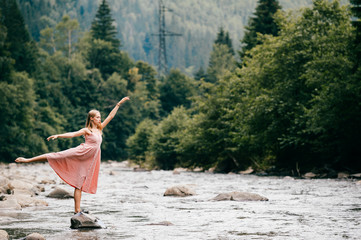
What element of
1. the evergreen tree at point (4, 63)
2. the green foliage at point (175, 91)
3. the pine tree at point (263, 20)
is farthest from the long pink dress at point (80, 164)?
the green foliage at point (175, 91)

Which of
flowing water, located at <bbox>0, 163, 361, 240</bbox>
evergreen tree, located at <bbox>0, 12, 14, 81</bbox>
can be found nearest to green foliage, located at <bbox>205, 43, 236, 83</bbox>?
evergreen tree, located at <bbox>0, 12, 14, 81</bbox>

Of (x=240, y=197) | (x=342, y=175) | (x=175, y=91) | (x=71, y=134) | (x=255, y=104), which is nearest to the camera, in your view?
(x=71, y=134)

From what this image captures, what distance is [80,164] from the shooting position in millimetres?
10328

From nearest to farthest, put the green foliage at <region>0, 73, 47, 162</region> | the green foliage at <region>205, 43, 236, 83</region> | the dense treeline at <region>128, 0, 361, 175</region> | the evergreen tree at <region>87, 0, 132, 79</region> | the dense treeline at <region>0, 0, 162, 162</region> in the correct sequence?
1. the dense treeline at <region>128, 0, 361, 175</region>
2. the green foliage at <region>0, 73, 47, 162</region>
3. the dense treeline at <region>0, 0, 162, 162</region>
4. the evergreen tree at <region>87, 0, 132, 79</region>
5. the green foliage at <region>205, 43, 236, 83</region>

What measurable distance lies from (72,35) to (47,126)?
45481 mm

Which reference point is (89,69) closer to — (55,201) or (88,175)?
(55,201)

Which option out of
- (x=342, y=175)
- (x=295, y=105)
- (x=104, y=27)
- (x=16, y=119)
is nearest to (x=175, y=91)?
(x=104, y=27)

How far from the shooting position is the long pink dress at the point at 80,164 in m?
10.2

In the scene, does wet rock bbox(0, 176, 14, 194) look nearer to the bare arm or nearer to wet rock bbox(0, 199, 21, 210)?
wet rock bbox(0, 199, 21, 210)

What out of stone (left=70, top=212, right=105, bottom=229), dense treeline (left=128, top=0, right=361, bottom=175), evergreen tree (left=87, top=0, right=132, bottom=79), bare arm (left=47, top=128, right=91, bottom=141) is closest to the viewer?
bare arm (left=47, top=128, right=91, bottom=141)

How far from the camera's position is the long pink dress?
1018cm

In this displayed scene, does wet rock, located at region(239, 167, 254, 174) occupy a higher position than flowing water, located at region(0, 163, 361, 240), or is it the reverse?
flowing water, located at region(0, 163, 361, 240)

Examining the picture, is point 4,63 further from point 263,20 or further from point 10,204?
point 10,204

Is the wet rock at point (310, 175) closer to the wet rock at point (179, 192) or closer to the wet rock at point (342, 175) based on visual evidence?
the wet rock at point (342, 175)
